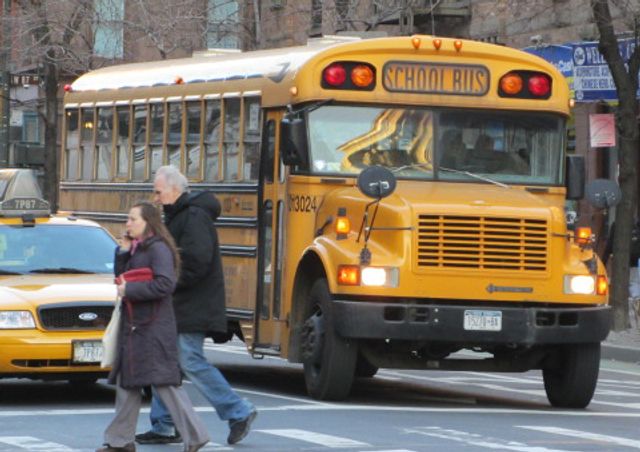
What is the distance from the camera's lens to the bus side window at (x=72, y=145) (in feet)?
72.0

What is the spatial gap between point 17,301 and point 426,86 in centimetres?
402

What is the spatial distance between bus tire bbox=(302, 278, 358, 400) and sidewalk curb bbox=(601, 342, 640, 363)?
7.86m

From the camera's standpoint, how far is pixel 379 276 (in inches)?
598

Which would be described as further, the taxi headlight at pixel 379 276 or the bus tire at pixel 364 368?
the bus tire at pixel 364 368

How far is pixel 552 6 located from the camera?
30.2 metres

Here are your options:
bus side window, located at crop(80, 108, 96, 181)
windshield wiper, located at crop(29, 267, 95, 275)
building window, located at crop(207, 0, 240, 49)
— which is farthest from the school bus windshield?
building window, located at crop(207, 0, 240, 49)

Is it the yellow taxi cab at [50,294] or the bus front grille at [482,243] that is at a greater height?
the bus front grille at [482,243]

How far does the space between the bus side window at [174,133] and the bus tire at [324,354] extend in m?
3.41

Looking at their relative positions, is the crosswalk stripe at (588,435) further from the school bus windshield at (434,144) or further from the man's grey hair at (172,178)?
the man's grey hair at (172,178)

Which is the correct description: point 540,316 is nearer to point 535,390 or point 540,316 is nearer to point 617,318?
point 535,390

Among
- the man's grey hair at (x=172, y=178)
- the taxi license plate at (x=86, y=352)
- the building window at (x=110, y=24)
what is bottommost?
the taxi license plate at (x=86, y=352)

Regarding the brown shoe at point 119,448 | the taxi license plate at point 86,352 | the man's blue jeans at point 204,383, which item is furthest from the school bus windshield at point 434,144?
the brown shoe at point 119,448

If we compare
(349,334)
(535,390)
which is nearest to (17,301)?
(349,334)

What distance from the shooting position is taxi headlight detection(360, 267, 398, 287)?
49.7ft
